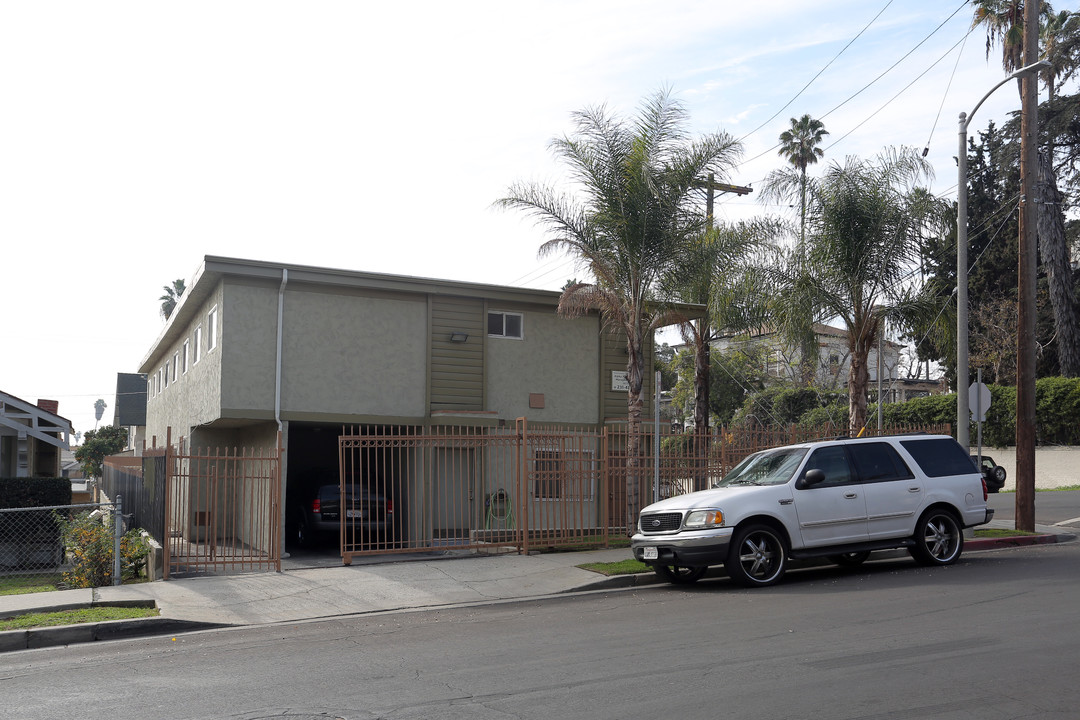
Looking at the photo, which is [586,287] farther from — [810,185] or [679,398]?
[679,398]

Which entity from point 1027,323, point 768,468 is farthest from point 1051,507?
point 768,468

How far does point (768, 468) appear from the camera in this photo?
12328 millimetres

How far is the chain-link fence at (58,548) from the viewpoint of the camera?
1323 cm

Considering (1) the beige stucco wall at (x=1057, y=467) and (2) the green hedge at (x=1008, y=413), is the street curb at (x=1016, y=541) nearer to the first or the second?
(2) the green hedge at (x=1008, y=413)

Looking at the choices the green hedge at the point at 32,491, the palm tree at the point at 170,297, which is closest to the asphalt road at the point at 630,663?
the green hedge at the point at 32,491

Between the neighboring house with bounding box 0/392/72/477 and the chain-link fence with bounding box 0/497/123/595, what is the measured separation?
9.37 ft

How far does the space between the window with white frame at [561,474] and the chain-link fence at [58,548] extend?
6368 mm

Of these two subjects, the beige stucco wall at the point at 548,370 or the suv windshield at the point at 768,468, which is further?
the beige stucco wall at the point at 548,370

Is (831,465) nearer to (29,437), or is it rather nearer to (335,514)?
(335,514)

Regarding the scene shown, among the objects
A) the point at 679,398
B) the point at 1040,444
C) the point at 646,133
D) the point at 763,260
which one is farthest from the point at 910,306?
the point at 679,398

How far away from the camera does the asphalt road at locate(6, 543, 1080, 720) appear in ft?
20.2

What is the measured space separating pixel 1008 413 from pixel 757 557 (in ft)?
77.5

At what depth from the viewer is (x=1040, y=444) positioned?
100 ft

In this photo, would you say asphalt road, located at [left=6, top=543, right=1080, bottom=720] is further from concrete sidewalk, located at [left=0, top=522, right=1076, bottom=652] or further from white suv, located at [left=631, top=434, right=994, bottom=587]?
white suv, located at [left=631, top=434, right=994, bottom=587]
